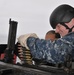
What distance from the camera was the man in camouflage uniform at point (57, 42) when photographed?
2133mm

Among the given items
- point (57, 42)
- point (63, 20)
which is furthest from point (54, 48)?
point (63, 20)

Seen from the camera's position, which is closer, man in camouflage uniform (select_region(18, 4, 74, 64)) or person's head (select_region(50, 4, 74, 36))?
man in camouflage uniform (select_region(18, 4, 74, 64))

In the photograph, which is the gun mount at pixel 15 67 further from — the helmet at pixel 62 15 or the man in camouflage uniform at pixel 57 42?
the helmet at pixel 62 15

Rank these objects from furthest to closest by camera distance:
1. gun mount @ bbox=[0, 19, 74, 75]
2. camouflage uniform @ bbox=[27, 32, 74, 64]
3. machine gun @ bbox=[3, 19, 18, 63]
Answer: machine gun @ bbox=[3, 19, 18, 63] → camouflage uniform @ bbox=[27, 32, 74, 64] → gun mount @ bbox=[0, 19, 74, 75]

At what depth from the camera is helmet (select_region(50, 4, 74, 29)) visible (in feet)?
7.56

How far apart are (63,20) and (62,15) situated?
0.05 metres

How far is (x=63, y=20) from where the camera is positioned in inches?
90.8

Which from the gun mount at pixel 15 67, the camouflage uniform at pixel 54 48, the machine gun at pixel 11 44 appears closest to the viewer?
the gun mount at pixel 15 67

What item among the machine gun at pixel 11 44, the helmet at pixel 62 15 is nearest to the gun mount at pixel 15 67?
the machine gun at pixel 11 44

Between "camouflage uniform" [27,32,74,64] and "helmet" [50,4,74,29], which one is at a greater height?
"helmet" [50,4,74,29]

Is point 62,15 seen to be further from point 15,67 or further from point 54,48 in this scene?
point 15,67

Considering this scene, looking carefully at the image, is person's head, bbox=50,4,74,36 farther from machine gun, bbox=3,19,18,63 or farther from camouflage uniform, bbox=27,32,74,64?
machine gun, bbox=3,19,18,63

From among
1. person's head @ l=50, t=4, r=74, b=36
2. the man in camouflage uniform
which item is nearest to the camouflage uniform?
the man in camouflage uniform

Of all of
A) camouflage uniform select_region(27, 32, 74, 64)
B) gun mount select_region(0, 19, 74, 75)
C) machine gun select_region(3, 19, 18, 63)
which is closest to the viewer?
gun mount select_region(0, 19, 74, 75)
